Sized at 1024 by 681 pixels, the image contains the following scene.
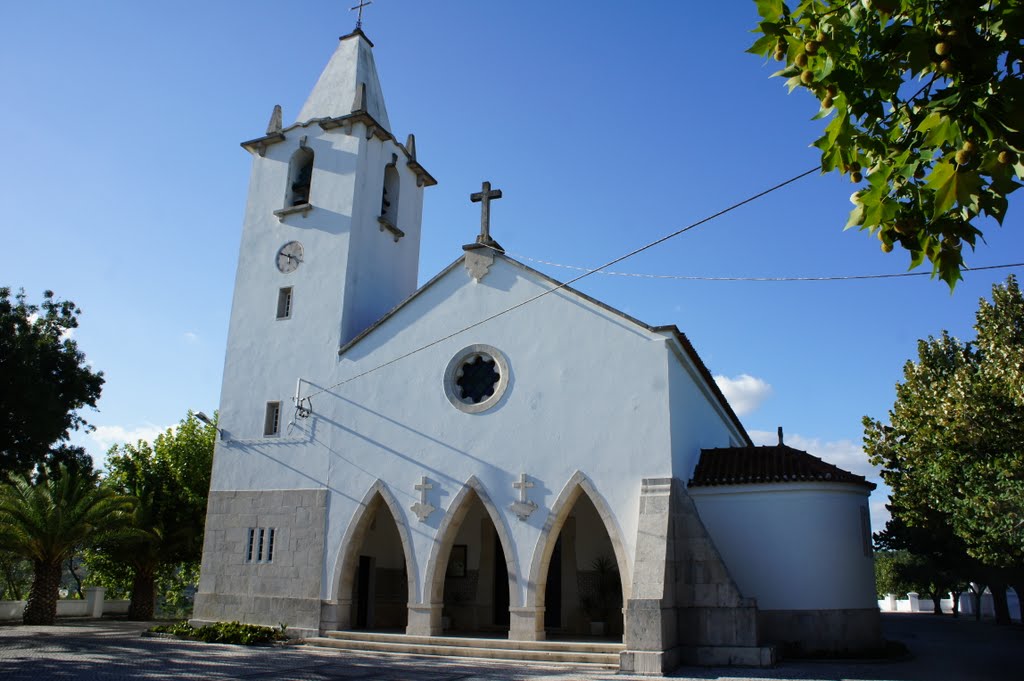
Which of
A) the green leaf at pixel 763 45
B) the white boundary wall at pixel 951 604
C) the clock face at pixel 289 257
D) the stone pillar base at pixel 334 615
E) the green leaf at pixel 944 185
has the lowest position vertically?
the white boundary wall at pixel 951 604

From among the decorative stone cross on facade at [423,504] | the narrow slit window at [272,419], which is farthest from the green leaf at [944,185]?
the narrow slit window at [272,419]

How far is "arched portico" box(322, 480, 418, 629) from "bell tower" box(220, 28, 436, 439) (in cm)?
341


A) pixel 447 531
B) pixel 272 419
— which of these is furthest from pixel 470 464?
pixel 272 419

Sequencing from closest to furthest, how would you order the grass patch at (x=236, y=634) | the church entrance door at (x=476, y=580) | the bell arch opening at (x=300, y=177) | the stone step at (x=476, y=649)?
the stone step at (x=476, y=649) → the grass patch at (x=236, y=634) → the church entrance door at (x=476, y=580) → the bell arch opening at (x=300, y=177)

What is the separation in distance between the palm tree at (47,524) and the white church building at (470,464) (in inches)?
237

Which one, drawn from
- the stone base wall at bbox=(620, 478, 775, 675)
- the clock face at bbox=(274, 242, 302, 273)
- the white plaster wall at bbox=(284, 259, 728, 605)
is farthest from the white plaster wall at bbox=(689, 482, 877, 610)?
the clock face at bbox=(274, 242, 302, 273)

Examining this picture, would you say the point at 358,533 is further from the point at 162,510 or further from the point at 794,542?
the point at 162,510

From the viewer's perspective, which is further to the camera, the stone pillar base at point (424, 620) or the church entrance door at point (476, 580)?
the church entrance door at point (476, 580)

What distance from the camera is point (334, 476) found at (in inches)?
736

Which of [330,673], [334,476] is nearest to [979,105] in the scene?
[330,673]

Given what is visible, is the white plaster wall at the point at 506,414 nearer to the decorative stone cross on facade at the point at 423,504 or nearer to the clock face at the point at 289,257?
the decorative stone cross on facade at the point at 423,504

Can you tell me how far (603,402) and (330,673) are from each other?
24.4 ft

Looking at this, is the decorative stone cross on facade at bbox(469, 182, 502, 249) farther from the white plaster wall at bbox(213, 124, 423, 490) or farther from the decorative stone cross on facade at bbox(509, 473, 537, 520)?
the decorative stone cross on facade at bbox(509, 473, 537, 520)

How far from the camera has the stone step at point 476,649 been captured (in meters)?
14.5
